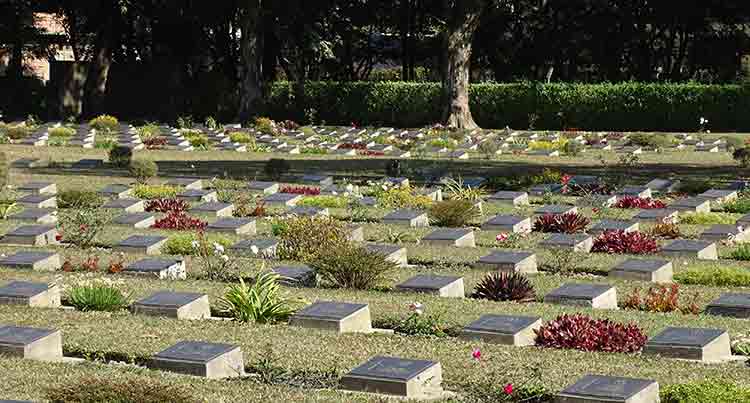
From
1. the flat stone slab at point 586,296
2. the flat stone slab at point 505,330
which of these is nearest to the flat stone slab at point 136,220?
the flat stone slab at point 586,296

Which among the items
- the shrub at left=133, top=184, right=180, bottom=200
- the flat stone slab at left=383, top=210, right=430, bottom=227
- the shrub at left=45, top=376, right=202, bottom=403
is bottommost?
the flat stone slab at left=383, top=210, right=430, bottom=227

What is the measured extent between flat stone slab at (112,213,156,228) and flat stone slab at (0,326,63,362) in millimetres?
7534

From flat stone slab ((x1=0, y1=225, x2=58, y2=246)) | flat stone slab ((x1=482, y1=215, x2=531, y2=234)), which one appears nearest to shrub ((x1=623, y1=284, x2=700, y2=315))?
flat stone slab ((x1=482, y1=215, x2=531, y2=234))

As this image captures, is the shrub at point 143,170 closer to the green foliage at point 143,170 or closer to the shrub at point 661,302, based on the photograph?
the green foliage at point 143,170

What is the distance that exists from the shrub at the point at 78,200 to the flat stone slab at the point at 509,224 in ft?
19.9

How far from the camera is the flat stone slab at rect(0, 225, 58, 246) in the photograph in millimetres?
16234

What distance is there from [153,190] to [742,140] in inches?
642

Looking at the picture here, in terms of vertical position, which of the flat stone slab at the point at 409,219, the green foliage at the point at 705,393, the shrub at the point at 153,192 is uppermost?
the green foliage at the point at 705,393

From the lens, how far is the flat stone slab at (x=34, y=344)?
9.98m

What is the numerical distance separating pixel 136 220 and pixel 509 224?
16.9 ft

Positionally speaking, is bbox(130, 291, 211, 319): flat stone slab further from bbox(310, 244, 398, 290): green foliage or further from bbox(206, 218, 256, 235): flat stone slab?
bbox(206, 218, 256, 235): flat stone slab

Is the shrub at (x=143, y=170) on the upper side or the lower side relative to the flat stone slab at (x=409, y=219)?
upper

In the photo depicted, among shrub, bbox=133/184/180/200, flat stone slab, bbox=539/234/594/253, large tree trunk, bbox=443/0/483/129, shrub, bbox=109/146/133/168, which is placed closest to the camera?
flat stone slab, bbox=539/234/594/253

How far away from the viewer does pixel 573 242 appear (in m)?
15.7
